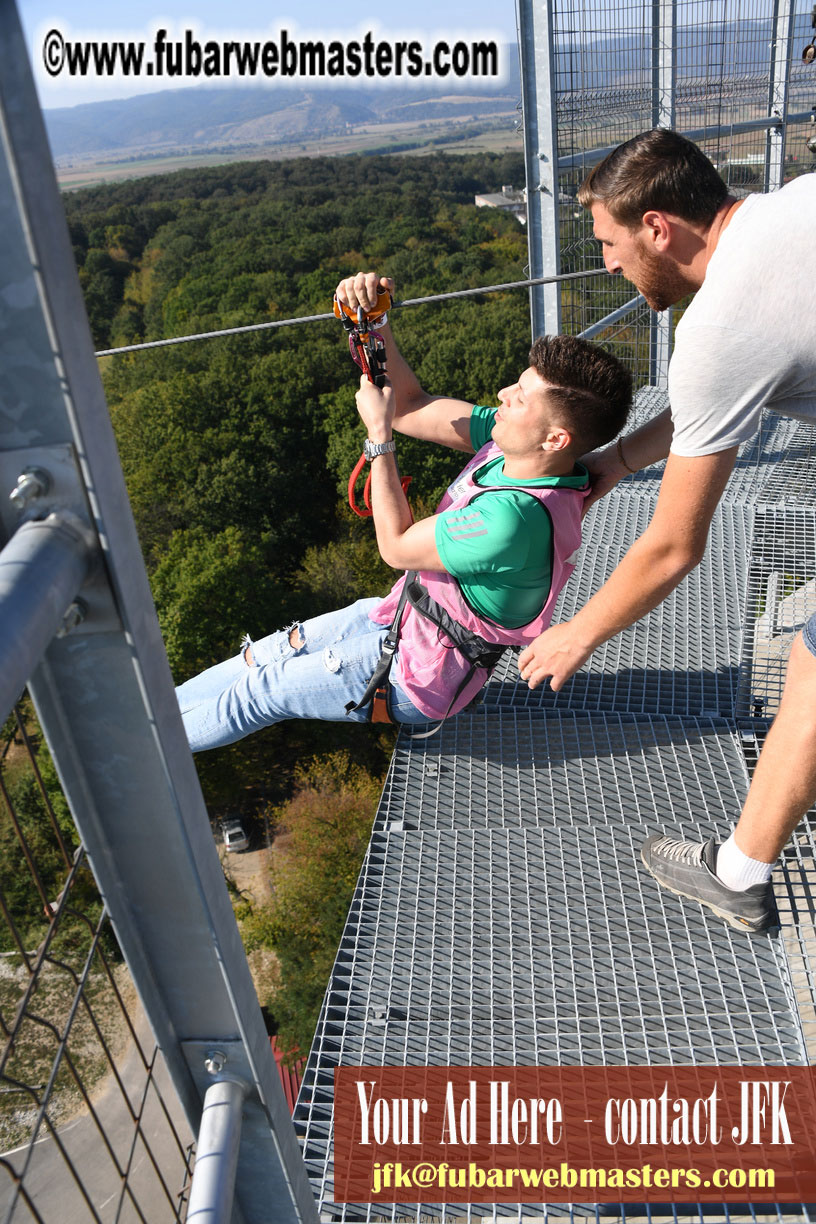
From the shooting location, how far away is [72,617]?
0.96 meters

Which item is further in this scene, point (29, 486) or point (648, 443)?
point (648, 443)

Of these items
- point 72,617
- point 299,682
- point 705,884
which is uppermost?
point 72,617

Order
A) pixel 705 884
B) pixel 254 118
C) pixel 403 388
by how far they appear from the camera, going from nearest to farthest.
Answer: pixel 705 884 → pixel 403 388 → pixel 254 118

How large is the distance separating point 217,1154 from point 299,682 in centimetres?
187

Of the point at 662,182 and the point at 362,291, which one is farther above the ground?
the point at 662,182

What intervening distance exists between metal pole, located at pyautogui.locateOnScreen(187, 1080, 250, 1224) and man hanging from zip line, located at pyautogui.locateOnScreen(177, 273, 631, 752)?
136 cm

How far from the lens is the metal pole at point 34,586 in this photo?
0.82 m

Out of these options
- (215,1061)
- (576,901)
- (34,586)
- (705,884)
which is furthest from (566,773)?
(34,586)

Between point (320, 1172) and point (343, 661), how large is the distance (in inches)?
53.2

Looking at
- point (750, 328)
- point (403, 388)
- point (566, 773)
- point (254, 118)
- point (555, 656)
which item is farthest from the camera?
point (254, 118)

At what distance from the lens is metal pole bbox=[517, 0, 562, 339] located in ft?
16.6

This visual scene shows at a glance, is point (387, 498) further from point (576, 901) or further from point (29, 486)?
point (29, 486)

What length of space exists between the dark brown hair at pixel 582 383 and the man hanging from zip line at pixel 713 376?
0.80ft

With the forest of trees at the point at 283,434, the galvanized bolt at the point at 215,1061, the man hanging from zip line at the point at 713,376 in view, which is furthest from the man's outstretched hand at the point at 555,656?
the forest of trees at the point at 283,434
